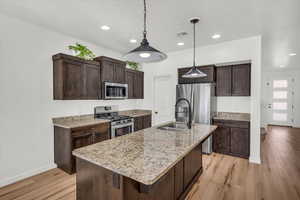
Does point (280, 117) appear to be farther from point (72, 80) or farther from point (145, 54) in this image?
point (72, 80)

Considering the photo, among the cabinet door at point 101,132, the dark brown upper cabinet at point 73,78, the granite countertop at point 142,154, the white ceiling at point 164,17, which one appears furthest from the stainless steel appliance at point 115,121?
the white ceiling at point 164,17

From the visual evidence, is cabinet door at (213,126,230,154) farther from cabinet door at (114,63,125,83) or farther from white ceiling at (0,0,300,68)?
cabinet door at (114,63,125,83)

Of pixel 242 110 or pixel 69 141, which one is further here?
pixel 242 110

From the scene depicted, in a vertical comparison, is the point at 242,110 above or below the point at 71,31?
below

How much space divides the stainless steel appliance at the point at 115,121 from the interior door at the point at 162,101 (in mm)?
1171

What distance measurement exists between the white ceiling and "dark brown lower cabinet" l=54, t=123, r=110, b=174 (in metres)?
2.04

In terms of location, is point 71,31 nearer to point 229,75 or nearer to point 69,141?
point 69,141

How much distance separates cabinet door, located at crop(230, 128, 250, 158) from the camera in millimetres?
3506

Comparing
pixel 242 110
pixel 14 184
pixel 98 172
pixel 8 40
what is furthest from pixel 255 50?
pixel 14 184

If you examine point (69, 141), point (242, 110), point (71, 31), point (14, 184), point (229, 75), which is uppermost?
point (71, 31)

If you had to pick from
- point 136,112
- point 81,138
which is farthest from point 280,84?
point 81,138

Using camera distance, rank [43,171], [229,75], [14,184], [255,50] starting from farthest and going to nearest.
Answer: [229,75] < [255,50] < [43,171] < [14,184]

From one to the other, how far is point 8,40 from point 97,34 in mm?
1548

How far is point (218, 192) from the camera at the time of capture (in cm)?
235
